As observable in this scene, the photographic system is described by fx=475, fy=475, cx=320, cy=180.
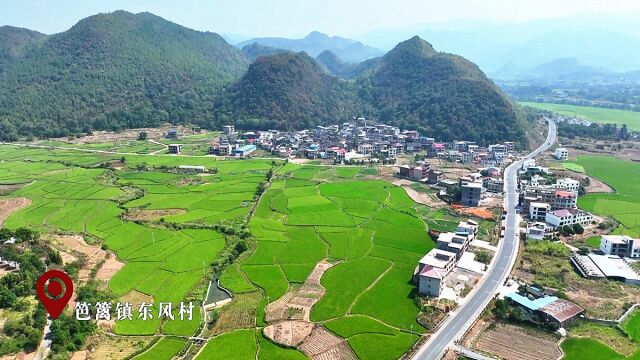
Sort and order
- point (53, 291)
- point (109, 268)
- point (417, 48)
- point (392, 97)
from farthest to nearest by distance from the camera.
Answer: point (417, 48)
point (392, 97)
point (109, 268)
point (53, 291)

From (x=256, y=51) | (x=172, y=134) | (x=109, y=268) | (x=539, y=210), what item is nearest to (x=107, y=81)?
(x=172, y=134)

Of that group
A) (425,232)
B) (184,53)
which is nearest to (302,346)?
(425,232)

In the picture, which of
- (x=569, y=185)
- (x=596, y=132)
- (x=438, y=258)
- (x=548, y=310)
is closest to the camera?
(x=548, y=310)

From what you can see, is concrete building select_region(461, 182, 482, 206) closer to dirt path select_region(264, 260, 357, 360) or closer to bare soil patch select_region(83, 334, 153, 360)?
dirt path select_region(264, 260, 357, 360)

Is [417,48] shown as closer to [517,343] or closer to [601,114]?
[601,114]

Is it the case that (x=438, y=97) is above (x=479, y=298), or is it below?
above

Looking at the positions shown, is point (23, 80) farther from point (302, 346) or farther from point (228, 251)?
point (302, 346)
